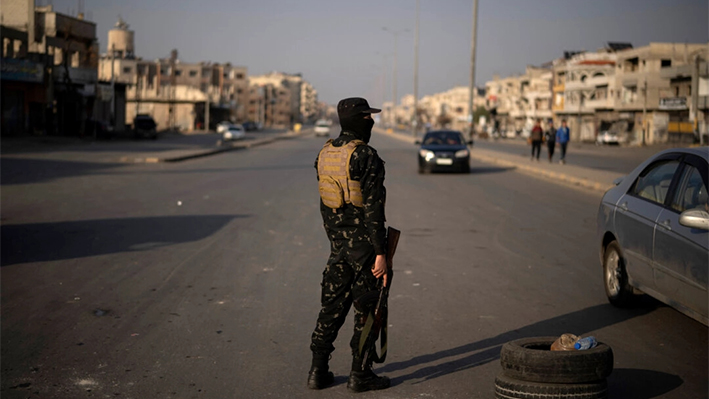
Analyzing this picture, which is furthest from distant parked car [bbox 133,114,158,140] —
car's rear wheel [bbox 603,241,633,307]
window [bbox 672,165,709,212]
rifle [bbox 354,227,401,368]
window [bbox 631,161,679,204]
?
rifle [bbox 354,227,401,368]

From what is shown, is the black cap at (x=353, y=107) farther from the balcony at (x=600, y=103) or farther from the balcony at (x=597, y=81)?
the balcony at (x=597, y=81)

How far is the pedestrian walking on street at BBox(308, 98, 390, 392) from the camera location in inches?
174

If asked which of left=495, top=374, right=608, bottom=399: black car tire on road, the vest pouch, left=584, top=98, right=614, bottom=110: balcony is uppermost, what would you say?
left=584, top=98, right=614, bottom=110: balcony

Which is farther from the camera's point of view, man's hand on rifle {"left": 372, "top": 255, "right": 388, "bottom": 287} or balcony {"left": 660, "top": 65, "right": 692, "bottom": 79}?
balcony {"left": 660, "top": 65, "right": 692, "bottom": 79}

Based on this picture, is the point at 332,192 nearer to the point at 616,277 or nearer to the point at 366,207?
the point at 366,207

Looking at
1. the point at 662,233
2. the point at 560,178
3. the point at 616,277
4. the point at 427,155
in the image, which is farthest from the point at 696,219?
the point at 427,155

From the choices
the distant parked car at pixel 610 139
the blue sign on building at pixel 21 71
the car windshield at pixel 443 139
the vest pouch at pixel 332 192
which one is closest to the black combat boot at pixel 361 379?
the vest pouch at pixel 332 192

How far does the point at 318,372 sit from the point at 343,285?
59cm

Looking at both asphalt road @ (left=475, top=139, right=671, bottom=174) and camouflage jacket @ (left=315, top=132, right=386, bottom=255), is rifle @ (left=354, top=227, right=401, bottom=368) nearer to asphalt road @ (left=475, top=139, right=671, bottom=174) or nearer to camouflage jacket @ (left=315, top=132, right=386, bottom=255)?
camouflage jacket @ (left=315, top=132, right=386, bottom=255)

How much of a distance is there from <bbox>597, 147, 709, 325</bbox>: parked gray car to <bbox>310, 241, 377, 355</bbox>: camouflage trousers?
225 cm

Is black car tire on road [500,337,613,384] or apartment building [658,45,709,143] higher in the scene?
apartment building [658,45,709,143]

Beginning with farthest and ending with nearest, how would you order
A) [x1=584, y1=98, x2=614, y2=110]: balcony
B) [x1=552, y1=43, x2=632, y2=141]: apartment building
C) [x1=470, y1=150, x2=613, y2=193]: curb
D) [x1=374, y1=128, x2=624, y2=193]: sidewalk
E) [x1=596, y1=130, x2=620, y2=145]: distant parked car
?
[x1=552, y1=43, x2=632, y2=141]: apartment building
[x1=584, y1=98, x2=614, y2=110]: balcony
[x1=596, y1=130, x2=620, y2=145]: distant parked car
[x1=374, y1=128, x2=624, y2=193]: sidewalk
[x1=470, y1=150, x2=613, y2=193]: curb

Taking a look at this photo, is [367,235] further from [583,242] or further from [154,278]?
[583,242]

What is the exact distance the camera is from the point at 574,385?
4250 millimetres
